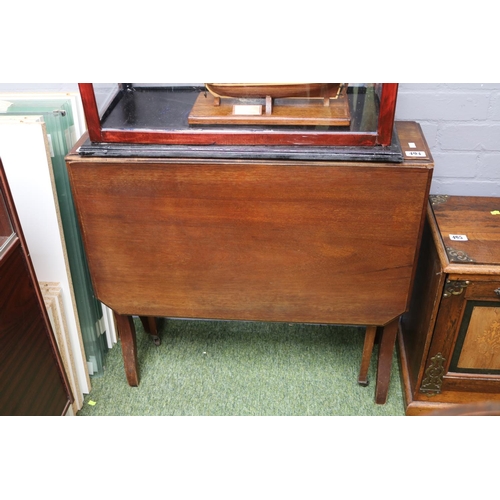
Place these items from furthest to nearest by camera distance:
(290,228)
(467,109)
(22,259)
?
(467,109), (290,228), (22,259)

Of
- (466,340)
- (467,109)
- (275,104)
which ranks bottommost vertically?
(466,340)

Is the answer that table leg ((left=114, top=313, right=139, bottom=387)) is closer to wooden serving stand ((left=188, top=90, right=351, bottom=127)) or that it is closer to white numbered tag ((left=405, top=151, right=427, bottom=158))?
wooden serving stand ((left=188, top=90, right=351, bottom=127))

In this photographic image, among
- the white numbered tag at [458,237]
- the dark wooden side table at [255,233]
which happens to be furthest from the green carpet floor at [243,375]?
the white numbered tag at [458,237]

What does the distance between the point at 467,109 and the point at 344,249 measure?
0.68 m

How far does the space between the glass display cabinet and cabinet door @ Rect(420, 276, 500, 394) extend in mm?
487

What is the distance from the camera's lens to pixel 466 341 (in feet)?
5.48

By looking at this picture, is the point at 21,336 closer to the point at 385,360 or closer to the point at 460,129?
the point at 385,360

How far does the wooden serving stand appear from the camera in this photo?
1.43 m

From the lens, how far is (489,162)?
1888 millimetres

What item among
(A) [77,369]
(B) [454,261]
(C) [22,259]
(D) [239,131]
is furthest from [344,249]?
(A) [77,369]

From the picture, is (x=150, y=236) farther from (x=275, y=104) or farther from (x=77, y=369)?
(x=77, y=369)

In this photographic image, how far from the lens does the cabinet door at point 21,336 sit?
131cm

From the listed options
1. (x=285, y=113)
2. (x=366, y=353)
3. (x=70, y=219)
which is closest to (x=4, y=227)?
(x=70, y=219)

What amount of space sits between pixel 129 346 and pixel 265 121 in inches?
35.9
